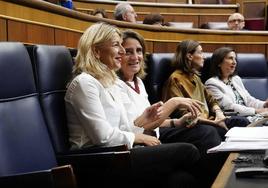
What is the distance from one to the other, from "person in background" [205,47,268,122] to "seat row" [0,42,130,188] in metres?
1.20

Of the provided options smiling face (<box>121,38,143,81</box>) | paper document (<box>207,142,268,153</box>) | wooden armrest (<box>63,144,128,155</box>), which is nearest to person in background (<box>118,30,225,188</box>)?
smiling face (<box>121,38,143,81</box>)

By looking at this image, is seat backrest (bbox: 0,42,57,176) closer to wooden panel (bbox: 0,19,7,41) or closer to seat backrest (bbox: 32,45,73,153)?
seat backrest (bbox: 32,45,73,153)

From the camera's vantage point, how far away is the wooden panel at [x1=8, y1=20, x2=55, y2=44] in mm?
1586

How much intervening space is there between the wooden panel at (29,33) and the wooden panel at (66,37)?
0.14 ft

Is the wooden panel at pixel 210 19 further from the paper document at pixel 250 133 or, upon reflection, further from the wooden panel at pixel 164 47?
the paper document at pixel 250 133

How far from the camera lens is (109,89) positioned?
4.71ft

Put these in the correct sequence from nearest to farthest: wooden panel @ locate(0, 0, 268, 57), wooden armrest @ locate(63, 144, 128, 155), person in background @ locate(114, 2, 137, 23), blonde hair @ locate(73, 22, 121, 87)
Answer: wooden armrest @ locate(63, 144, 128, 155) → blonde hair @ locate(73, 22, 121, 87) → wooden panel @ locate(0, 0, 268, 57) → person in background @ locate(114, 2, 137, 23)

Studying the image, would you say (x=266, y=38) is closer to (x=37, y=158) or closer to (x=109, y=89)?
(x=109, y=89)

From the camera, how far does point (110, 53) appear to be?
147cm

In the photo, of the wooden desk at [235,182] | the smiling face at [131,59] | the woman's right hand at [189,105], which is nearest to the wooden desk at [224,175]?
the wooden desk at [235,182]

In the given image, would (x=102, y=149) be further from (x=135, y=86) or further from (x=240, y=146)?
(x=135, y=86)

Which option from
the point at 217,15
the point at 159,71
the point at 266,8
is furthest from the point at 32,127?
the point at 266,8

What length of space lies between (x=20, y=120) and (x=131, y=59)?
0.67m

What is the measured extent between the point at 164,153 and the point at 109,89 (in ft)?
0.93
